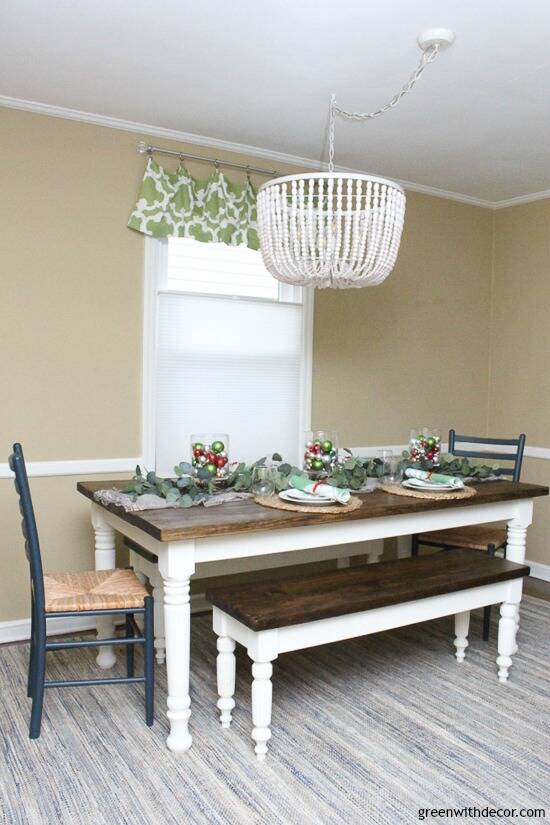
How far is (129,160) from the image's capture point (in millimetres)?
3682

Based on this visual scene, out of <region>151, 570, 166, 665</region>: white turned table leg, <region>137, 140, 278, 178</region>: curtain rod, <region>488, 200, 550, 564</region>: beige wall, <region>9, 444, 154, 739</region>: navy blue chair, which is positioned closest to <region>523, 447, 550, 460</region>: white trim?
<region>488, 200, 550, 564</region>: beige wall

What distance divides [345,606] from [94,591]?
0.91 meters

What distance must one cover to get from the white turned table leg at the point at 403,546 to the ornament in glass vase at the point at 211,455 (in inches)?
69.5

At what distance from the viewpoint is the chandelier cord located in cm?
279

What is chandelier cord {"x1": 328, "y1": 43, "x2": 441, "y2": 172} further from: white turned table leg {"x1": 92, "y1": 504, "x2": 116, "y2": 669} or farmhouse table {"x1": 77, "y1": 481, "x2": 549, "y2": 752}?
white turned table leg {"x1": 92, "y1": 504, "x2": 116, "y2": 669}

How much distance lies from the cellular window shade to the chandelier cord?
1.08 meters

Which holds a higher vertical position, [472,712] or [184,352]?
[184,352]

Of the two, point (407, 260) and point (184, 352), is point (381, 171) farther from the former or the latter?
point (184, 352)

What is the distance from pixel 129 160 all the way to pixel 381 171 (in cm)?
156

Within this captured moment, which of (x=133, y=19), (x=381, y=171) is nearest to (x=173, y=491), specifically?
(x=133, y=19)

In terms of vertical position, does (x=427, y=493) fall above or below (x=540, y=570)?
above

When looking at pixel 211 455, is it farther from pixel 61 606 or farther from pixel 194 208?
pixel 194 208

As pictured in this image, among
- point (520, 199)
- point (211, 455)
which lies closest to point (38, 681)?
point (211, 455)

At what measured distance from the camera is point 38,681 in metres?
2.49
